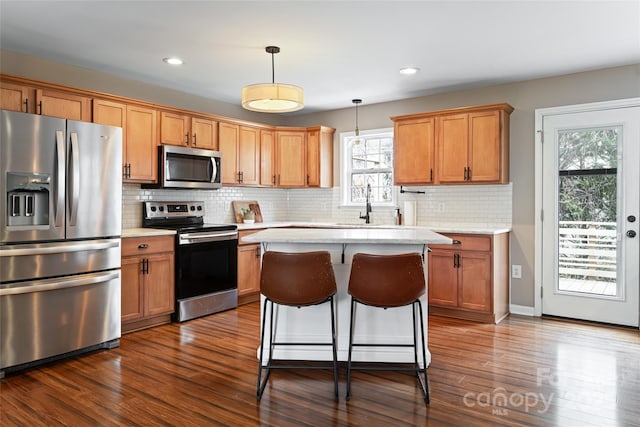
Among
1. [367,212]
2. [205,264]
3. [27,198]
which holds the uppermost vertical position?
[27,198]

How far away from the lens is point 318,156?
19.7 ft

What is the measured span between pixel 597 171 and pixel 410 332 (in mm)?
2708

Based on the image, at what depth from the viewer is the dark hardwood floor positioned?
8.07ft

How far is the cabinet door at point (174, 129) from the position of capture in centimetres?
464

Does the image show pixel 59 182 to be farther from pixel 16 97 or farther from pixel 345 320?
pixel 345 320

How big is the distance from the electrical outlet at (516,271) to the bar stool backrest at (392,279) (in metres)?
2.55

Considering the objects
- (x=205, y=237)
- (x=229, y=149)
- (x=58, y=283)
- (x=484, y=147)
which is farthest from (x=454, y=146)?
(x=58, y=283)

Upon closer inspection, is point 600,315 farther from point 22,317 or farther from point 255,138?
point 22,317

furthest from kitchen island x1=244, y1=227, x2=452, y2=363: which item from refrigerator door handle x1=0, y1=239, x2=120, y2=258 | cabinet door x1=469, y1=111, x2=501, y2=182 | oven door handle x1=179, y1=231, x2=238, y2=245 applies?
cabinet door x1=469, y1=111, x2=501, y2=182

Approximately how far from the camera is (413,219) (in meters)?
5.36

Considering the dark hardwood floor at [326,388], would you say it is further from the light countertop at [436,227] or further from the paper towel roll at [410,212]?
the paper towel roll at [410,212]

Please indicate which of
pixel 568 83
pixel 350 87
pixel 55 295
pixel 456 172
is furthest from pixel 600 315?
pixel 55 295

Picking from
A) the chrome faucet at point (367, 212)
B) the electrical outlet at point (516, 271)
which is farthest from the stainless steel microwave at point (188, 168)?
the electrical outlet at point (516, 271)

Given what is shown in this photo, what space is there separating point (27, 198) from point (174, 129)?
1.86 meters
